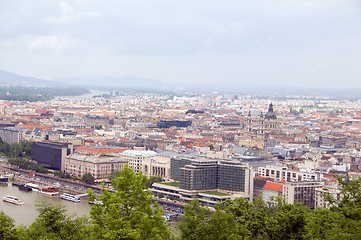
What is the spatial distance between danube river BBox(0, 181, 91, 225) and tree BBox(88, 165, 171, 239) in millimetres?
11687

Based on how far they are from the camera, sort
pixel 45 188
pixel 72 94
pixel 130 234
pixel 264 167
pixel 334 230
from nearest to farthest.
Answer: pixel 130 234
pixel 334 230
pixel 45 188
pixel 264 167
pixel 72 94

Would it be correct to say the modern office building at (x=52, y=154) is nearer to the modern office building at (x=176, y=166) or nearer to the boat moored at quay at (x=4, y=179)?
the boat moored at quay at (x=4, y=179)

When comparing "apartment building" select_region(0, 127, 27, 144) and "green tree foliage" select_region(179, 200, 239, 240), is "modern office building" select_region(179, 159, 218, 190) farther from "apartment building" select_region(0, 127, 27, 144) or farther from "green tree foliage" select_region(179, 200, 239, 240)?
"apartment building" select_region(0, 127, 27, 144)

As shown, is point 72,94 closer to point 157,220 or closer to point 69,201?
point 69,201

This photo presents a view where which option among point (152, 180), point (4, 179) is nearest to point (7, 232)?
point (152, 180)

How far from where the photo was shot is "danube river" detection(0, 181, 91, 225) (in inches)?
1104

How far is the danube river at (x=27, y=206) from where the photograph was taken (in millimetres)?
28036

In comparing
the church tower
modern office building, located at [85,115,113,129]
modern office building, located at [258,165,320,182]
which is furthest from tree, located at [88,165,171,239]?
modern office building, located at [85,115,113,129]

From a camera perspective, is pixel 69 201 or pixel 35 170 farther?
pixel 35 170

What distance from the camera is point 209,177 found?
3534 cm

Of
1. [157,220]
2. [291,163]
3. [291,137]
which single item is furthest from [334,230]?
[291,137]

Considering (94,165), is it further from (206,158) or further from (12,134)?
(12,134)

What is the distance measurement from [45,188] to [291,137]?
32.8 meters

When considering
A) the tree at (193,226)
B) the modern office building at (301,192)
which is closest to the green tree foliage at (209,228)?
the tree at (193,226)
